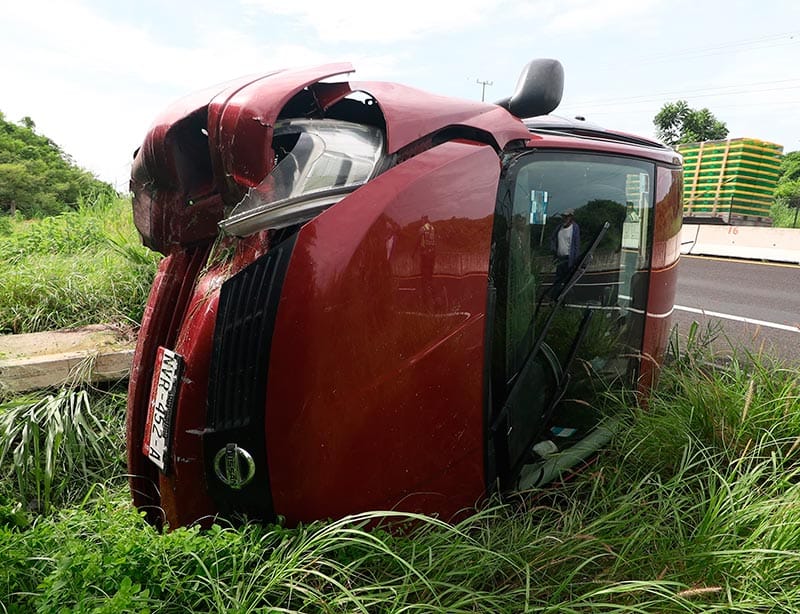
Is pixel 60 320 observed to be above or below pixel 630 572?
above

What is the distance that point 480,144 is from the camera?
1655 mm

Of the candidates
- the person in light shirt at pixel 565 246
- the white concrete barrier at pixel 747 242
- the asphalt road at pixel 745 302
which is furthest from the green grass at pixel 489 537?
the white concrete barrier at pixel 747 242

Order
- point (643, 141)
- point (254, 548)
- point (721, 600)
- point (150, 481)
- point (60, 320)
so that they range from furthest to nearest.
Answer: point (60, 320), point (643, 141), point (150, 481), point (721, 600), point (254, 548)

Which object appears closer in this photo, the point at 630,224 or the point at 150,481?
the point at 150,481

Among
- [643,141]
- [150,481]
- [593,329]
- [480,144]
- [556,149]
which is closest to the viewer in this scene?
[480,144]

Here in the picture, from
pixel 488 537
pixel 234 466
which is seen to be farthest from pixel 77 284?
pixel 488 537

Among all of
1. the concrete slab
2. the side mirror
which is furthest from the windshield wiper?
the concrete slab

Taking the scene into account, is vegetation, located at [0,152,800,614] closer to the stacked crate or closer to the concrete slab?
the concrete slab

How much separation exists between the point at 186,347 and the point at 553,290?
50.1 inches

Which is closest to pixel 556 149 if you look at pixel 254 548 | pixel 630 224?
pixel 630 224

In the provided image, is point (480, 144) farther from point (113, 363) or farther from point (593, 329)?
point (113, 363)

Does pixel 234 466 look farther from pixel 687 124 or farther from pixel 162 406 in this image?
pixel 687 124

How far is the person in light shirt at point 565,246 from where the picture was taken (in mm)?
2022

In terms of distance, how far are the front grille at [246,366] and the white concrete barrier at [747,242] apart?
35.4ft
